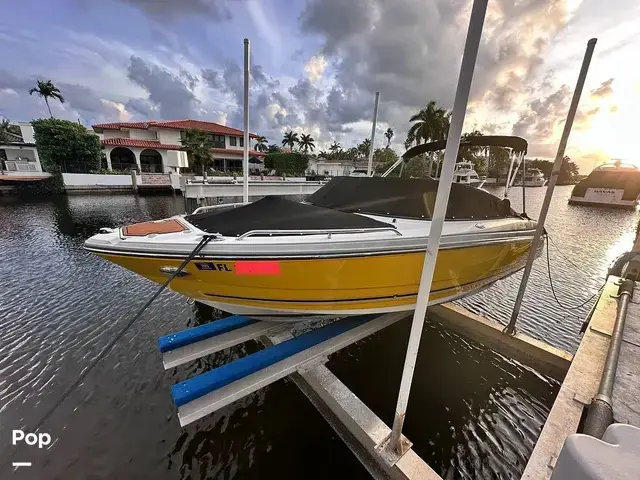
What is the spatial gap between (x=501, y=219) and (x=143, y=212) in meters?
14.3

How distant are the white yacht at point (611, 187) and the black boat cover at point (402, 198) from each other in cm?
2791

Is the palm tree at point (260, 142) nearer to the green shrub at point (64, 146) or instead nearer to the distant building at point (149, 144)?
the distant building at point (149, 144)

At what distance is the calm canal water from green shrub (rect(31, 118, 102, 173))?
19.0 metres

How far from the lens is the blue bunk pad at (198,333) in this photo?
2982 millimetres

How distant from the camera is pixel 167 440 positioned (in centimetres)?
253

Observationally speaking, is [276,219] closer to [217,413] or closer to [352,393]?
[352,393]

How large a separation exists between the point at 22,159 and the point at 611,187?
48.5 meters

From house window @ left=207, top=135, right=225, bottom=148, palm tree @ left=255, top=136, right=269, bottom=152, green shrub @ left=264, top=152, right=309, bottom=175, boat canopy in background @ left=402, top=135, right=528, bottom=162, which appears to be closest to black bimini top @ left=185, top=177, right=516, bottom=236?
boat canopy in background @ left=402, top=135, right=528, bottom=162

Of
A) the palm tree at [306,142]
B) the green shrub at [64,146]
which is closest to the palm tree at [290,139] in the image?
the palm tree at [306,142]

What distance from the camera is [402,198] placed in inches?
127

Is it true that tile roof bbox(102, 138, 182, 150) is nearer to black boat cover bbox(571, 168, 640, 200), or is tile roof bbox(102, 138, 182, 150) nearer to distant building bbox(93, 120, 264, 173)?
distant building bbox(93, 120, 264, 173)

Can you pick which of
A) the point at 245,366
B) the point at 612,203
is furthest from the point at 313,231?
the point at 612,203

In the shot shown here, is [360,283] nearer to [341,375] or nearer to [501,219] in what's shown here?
[341,375]

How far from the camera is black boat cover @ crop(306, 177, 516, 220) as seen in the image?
10.3 feet
